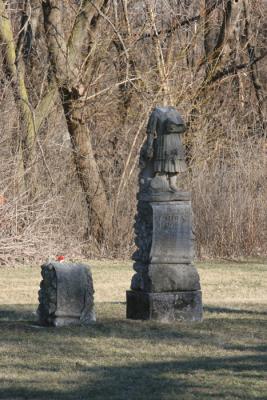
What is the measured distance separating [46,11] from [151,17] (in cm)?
236

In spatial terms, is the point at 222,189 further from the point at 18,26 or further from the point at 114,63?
the point at 18,26

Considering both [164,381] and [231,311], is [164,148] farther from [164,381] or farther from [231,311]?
[164,381]

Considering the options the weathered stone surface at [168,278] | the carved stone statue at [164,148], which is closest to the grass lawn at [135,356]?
the weathered stone surface at [168,278]

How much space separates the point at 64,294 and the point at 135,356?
77.9 inches

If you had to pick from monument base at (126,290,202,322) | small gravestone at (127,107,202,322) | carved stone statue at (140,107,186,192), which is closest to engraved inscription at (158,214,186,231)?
small gravestone at (127,107,202,322)

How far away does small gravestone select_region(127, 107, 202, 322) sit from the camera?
44.6 feet

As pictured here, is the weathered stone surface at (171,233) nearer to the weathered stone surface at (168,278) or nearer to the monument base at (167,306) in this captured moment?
the weathered stone surface at (168,278)

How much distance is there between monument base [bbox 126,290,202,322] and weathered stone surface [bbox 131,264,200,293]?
0.22 feet

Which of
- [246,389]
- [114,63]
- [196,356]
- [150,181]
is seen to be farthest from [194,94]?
[246,389]

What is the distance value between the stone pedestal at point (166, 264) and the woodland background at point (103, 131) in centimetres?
959

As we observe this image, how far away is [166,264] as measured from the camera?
13680 millimetres

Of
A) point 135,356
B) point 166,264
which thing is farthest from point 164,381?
point 166,264

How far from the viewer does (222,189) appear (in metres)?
25.7

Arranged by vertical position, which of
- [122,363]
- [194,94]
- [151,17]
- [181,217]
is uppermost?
[151,17]
